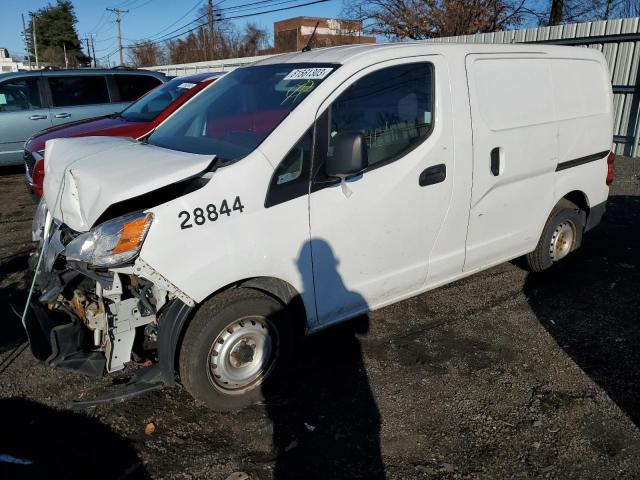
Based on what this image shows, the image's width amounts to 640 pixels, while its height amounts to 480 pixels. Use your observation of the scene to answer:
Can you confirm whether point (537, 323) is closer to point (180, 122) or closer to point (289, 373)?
point (289, 373)

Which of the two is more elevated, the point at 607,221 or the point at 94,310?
the point at 94,310

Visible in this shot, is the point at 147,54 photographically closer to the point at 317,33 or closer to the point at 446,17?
the point at 317,33

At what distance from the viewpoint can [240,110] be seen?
3465 mm

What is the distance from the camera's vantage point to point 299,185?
113 inches

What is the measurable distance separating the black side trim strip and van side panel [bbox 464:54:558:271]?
0.43ft

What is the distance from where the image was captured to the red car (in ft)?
20.3

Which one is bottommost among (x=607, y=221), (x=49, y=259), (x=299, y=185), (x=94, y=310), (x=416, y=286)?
(x=607, y=221)

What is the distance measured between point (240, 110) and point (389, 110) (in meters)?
1.01

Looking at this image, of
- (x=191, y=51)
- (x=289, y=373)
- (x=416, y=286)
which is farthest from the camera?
(x=191, y=51)

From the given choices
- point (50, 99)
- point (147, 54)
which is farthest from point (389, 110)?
point (147, 54)

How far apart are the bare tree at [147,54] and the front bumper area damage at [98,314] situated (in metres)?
54.8

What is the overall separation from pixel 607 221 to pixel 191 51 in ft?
148

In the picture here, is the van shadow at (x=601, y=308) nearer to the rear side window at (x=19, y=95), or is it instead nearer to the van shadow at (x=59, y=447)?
the van shadow at (x=59, y=447)

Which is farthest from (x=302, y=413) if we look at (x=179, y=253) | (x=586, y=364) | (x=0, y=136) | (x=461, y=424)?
(x=0, y=136)
